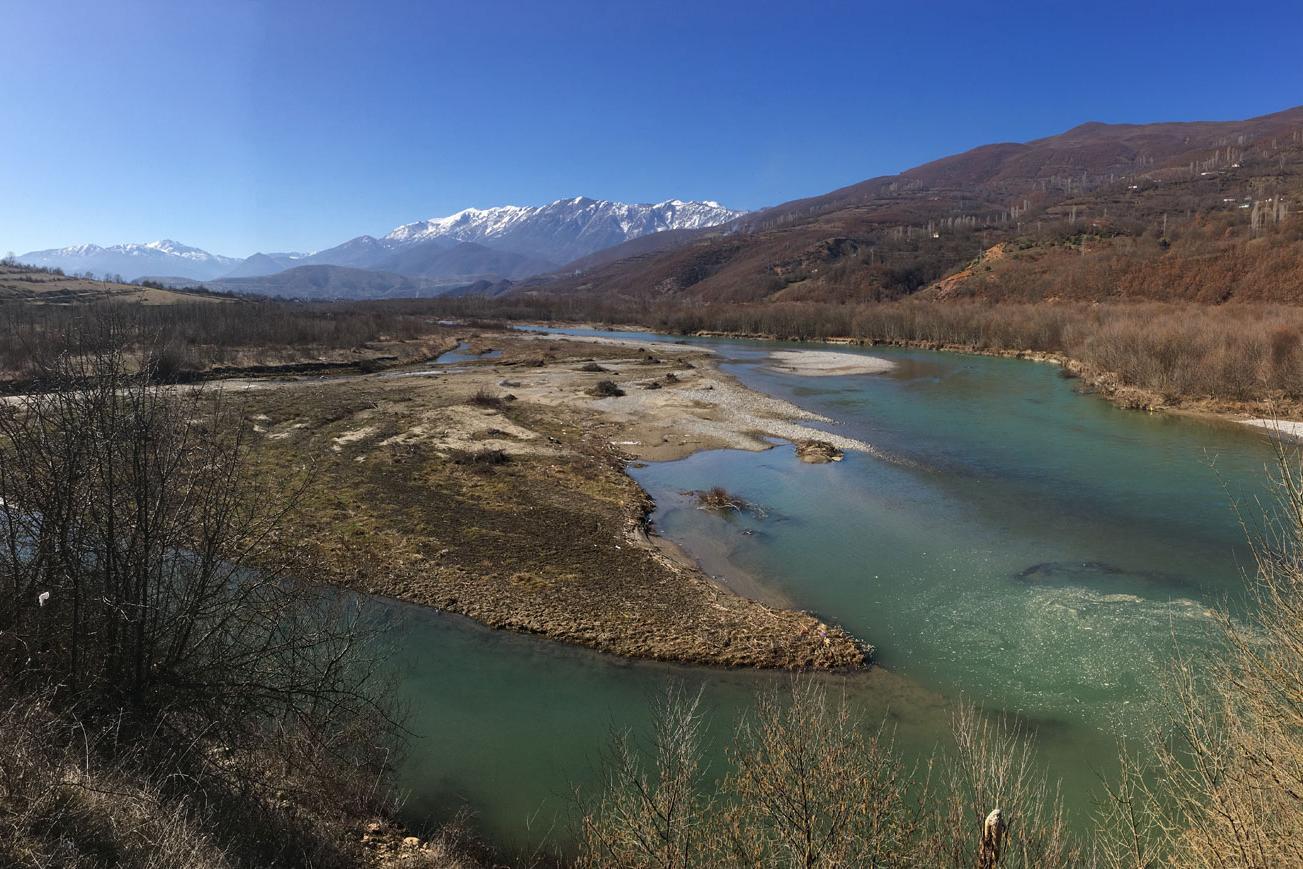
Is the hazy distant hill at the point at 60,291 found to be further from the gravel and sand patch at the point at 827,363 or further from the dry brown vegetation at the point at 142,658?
the dry brown vegetation at the point at 142,658

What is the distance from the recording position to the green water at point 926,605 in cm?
1038

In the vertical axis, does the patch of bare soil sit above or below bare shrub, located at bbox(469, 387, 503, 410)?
below

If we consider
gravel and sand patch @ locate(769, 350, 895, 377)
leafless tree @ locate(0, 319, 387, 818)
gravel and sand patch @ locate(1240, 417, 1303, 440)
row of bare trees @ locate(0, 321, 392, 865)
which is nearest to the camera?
row of bare trees @ locate(0, 321, 392, 865)

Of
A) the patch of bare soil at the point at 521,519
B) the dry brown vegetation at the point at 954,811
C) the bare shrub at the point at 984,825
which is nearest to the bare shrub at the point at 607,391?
the patch of bare soil at the point at 521,519

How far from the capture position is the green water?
10.4 meters

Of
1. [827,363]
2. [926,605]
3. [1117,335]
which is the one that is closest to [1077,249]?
[827,363]

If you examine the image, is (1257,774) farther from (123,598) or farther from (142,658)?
(123,598)

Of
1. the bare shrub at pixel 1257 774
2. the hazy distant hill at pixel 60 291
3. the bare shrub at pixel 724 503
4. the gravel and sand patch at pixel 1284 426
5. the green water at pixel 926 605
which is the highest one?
the hazy distant hill at pixel 60 291

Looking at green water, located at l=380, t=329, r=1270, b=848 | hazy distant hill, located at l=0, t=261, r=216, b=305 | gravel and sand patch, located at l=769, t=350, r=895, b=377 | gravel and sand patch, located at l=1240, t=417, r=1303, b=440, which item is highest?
hazy distant hill, located at l=0, t=261, r=216, b=305

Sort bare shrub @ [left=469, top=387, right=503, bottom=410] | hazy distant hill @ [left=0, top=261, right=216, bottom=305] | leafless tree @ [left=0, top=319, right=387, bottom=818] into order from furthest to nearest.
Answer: hazy distant hill @ [left=0, top=261, right=216, bottom=305] → bare shrub @ [left=469, top=387, right=503, bottom=410] → leafless tree @ [left=0, top=319, right=387, bottom=818]

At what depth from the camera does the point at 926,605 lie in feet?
49.2

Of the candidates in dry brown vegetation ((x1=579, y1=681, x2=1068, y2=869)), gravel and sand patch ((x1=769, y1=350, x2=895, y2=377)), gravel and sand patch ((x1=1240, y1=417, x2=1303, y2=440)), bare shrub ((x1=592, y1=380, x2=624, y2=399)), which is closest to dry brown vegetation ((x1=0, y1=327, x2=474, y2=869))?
dry brown vegetation ((x1=579, y1=681, x2=1068, y2=869))

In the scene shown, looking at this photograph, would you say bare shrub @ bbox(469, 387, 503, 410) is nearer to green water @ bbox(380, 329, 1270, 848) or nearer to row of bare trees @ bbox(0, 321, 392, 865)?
green water @ bbox(380, 329, 1270, 848)

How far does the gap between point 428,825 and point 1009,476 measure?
23.9 metres
